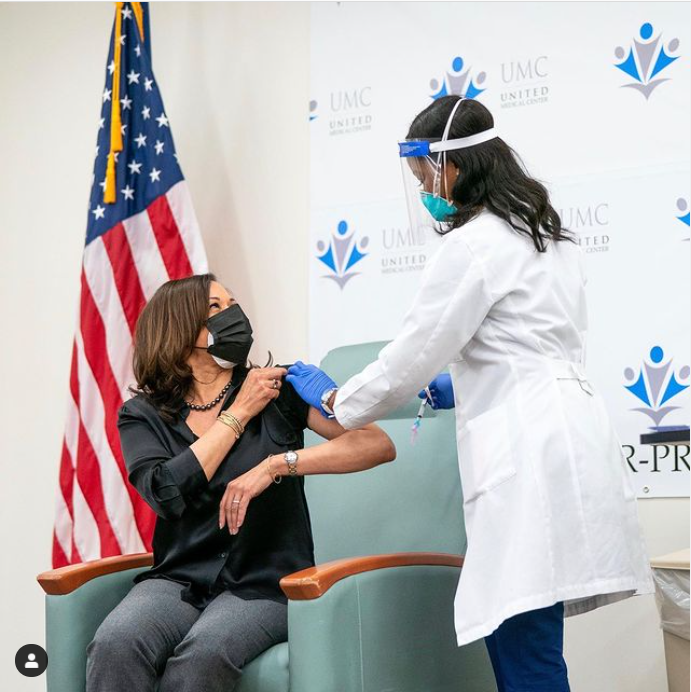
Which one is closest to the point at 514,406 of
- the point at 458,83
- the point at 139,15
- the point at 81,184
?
the point at 458,83

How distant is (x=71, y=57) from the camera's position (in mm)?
3588

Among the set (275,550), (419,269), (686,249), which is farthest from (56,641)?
(686,249)

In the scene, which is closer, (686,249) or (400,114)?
(686,249)

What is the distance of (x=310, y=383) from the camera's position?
2127 mm

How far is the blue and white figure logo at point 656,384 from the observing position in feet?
8.19

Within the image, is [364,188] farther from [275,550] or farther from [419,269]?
[275,550]

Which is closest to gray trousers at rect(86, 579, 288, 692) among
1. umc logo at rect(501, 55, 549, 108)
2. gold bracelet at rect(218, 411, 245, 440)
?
gold bracelet at rect(218, 411, 245, 440)

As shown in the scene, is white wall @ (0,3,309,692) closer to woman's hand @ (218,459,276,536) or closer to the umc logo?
the umc logo

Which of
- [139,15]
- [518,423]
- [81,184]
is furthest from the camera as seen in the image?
[81,184]

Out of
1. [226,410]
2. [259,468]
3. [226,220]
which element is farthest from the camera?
[226,220]

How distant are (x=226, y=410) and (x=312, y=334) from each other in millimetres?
896

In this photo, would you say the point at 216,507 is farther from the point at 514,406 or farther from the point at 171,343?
the point at 514,406

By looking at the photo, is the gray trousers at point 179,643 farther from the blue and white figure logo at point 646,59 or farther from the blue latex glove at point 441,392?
the blue and white figure logo at point 646,59

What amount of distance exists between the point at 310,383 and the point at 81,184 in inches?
70.6
